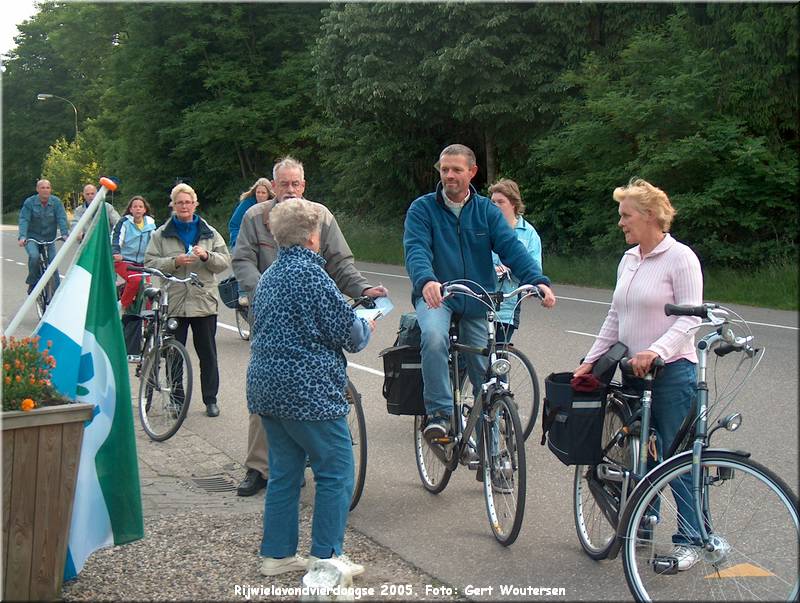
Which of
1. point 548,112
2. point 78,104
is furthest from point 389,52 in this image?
point 78,104

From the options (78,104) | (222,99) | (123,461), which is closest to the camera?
(123,461)

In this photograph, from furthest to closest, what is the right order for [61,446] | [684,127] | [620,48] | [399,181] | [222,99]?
[222,99], [399,181], [620,48], [684,127], [61,446]

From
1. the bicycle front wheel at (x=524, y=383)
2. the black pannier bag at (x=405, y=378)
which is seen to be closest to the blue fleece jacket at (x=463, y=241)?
the black pannier bag at (x=405, y=378)

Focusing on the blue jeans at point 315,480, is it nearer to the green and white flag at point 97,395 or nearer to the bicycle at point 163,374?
the green and white flag at point 97,395

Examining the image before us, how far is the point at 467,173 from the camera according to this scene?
5.76 m

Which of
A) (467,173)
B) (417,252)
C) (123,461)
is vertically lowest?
(123,461)

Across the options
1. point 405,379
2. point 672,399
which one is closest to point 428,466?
point 405,379

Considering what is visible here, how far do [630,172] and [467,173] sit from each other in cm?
1455

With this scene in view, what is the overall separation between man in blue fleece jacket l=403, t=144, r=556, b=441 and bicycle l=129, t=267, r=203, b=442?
9.09 ft

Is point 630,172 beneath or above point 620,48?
beneath

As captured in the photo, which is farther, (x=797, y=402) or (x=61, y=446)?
(x=797, y=402)

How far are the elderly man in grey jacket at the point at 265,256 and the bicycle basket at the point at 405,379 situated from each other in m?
0.45

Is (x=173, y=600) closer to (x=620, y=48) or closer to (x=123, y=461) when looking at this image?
(x=123, y=461)

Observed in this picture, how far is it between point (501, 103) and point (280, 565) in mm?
20370
